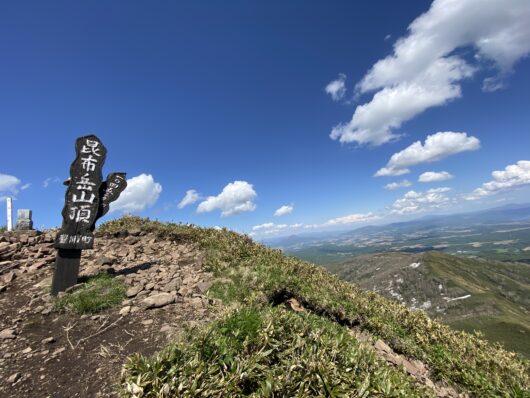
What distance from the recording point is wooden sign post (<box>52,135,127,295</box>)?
1049cm

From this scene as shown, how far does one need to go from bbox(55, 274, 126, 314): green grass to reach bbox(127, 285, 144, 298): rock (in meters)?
0.18

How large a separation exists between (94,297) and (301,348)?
7.02m

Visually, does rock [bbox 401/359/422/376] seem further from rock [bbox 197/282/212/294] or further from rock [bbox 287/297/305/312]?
rock [bbox 197/282/212/294]

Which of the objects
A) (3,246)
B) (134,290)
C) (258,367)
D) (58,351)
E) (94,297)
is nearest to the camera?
(258,367)

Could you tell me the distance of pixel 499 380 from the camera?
7652 millimetres

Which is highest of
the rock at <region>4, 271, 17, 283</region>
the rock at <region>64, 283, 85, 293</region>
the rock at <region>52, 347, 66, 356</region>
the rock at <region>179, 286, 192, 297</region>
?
the rock at <region>4, 271, 17, 283</region>

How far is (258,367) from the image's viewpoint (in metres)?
4.68

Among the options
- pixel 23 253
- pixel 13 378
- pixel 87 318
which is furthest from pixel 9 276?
pixel 13 378

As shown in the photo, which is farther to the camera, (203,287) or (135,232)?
(135,232)

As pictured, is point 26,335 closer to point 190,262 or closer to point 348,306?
point 190,262

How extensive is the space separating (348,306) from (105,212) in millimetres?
9491

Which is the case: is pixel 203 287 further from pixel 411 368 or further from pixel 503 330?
pixel 503 330

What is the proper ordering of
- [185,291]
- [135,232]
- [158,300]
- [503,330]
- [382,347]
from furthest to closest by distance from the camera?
[503,330]
[135,232]
[185,291]
[158,300]
[382,347]

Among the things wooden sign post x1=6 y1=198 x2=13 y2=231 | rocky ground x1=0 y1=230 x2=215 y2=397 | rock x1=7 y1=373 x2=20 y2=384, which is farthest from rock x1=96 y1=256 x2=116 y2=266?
wooden sign post x1=6 y1=198 x2=13 y2=231
